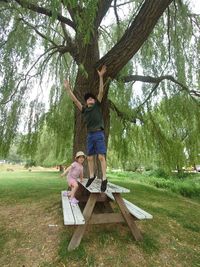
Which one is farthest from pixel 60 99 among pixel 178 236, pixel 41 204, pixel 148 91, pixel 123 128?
pixel 178 236

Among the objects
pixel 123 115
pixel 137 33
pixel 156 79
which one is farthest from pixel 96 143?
pixel 156 79

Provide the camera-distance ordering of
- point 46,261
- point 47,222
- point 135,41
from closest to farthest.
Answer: point 46,261 < point 47,222 < point 135,41

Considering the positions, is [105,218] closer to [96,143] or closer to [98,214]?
[98,214]

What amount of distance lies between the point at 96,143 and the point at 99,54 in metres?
3.09

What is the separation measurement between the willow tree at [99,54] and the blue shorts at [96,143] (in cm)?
110

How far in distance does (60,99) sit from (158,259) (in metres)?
5.30

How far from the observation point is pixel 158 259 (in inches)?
142

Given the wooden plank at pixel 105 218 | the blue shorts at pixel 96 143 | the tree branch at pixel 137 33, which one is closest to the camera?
the wooden plank at pixel 105 218

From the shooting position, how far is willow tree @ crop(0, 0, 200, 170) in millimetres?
5129

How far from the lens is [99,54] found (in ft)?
21.6

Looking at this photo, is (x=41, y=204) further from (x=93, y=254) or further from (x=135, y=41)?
(x=135, y=41)

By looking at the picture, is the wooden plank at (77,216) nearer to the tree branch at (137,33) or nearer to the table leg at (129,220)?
the table leg at (129,220)

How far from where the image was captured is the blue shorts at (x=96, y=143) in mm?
4113

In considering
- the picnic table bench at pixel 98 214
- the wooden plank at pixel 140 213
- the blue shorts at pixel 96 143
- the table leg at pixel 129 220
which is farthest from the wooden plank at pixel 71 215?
the blue shorts at pixel 96 143
